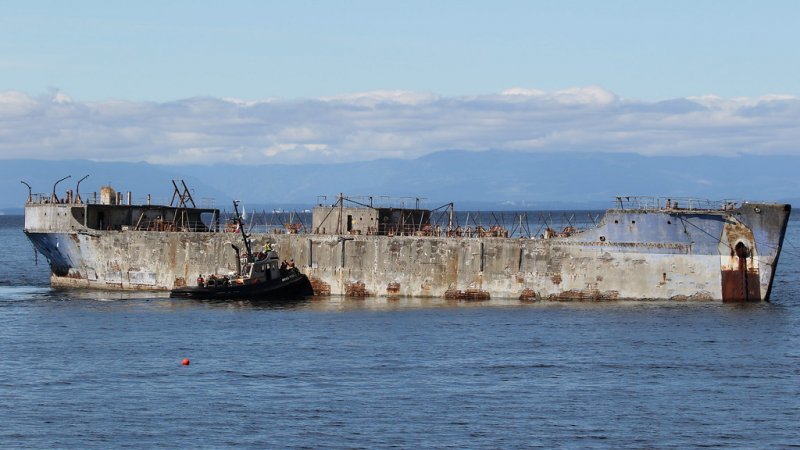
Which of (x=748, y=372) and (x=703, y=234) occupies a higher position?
(x=703, y=234)

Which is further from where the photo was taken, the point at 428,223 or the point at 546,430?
the point at 428,223

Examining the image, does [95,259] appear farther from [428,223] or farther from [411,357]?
[411,357]

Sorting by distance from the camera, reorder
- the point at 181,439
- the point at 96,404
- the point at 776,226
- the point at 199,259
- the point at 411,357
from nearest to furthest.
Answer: the point at 181,439, the point at 96,404, the point at 411,357, the point at 776,226, the point at 199,259

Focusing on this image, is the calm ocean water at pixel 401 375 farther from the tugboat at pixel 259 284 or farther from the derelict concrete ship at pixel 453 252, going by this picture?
the tugboat at pixel 259 284

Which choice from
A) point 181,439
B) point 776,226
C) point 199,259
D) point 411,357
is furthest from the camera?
point 199,259

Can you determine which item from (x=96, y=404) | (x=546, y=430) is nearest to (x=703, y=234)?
(x=546, y=430)

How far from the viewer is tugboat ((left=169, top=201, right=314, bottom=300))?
6556 centimetres

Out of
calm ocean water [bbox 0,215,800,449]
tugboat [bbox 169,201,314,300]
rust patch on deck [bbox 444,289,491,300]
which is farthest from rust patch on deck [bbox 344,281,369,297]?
rust patch on deck [bbox 444,289,491,300]

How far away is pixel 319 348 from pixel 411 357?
14.6 feet

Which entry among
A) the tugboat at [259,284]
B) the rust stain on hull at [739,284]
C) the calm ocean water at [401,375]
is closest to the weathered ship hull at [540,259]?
the rust stain on hull at [739,284]

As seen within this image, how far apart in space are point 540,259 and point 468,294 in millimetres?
4373

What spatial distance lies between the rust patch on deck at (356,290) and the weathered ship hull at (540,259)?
0.06 metres

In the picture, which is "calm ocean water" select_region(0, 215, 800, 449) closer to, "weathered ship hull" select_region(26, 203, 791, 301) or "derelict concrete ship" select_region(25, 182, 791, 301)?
"weathered ship hull" select_region(26, 203, 791, 301)

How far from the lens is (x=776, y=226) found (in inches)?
2315
